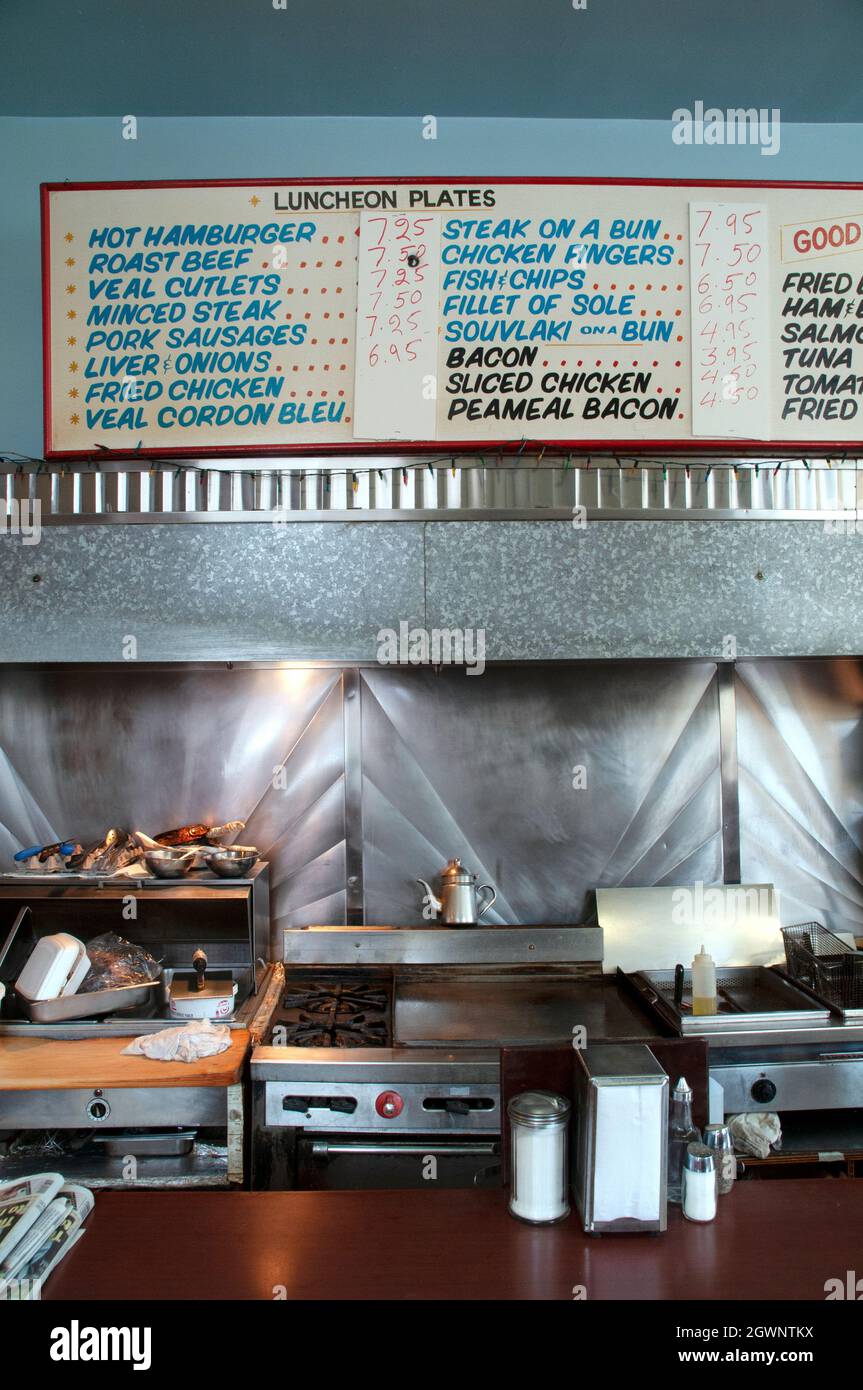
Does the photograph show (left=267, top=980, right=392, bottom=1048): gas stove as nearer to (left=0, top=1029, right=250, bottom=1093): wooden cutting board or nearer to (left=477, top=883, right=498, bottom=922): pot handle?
(left=0, top=1029, right=250, bottom=1093): wooden cutting board

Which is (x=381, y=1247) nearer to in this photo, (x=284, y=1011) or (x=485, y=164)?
(x=284, y=1011)

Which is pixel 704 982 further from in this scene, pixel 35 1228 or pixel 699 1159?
pixel 35 1228

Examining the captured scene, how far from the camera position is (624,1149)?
154 centimetres

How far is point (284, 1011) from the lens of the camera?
2.72 meters

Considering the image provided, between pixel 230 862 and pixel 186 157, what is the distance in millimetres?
2429

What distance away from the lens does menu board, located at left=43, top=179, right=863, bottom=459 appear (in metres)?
2.79

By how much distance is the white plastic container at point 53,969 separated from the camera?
258 cm

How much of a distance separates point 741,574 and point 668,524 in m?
0.27

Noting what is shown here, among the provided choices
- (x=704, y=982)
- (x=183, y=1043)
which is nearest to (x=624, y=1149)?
(x=704, y=982)

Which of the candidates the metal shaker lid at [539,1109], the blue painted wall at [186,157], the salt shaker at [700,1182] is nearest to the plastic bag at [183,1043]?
the metal shaker lid at [539,1109]

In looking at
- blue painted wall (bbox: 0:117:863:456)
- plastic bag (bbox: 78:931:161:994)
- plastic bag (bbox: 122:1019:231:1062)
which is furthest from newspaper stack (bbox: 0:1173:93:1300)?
blue painted wall (bbox: 0:117:863:456)

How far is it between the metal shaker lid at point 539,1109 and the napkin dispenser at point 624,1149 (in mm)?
52

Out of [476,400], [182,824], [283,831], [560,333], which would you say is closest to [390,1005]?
[283,831]

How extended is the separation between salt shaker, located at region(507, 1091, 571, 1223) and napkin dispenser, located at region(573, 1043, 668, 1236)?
5cm
